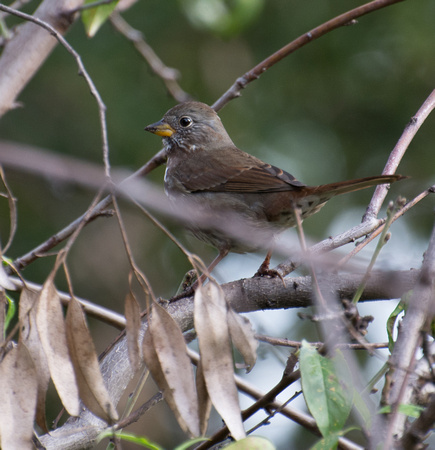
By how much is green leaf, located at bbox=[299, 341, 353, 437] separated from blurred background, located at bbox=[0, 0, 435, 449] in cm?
466

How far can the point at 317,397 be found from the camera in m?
1.76

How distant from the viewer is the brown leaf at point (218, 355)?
1904mm

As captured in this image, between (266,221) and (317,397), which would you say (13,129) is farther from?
(317,397)

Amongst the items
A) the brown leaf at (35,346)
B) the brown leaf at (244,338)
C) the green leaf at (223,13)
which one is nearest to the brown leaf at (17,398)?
the brown leaf at (35,346)

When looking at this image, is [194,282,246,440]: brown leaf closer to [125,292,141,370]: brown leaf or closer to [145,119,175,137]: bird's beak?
[125,292,141,370]: brown leaf

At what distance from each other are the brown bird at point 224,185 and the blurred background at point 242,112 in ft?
4.34

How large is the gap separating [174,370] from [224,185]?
2.76 m

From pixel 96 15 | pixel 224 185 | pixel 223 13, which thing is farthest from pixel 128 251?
pixel 223 13

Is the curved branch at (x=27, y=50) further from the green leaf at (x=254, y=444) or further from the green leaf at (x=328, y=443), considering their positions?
the green leaf at (x=328, y=443)

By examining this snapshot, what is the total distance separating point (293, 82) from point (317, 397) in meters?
6.14

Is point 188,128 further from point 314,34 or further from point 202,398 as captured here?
point 202,398

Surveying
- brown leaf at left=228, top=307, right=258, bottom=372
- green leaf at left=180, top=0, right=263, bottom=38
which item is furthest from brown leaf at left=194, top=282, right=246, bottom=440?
green leaf at left=180, top=0, right=263, bottom=38

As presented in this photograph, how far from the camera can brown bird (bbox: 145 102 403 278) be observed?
403cm

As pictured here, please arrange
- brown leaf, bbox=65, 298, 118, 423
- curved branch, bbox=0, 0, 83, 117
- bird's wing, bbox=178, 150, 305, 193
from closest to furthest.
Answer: brown leaf, bbox=65, 298, 118, 423 < curved branch, bbox=0, 0, 83, 117 < bird's wing, bbox=178, 150, 305, 193
